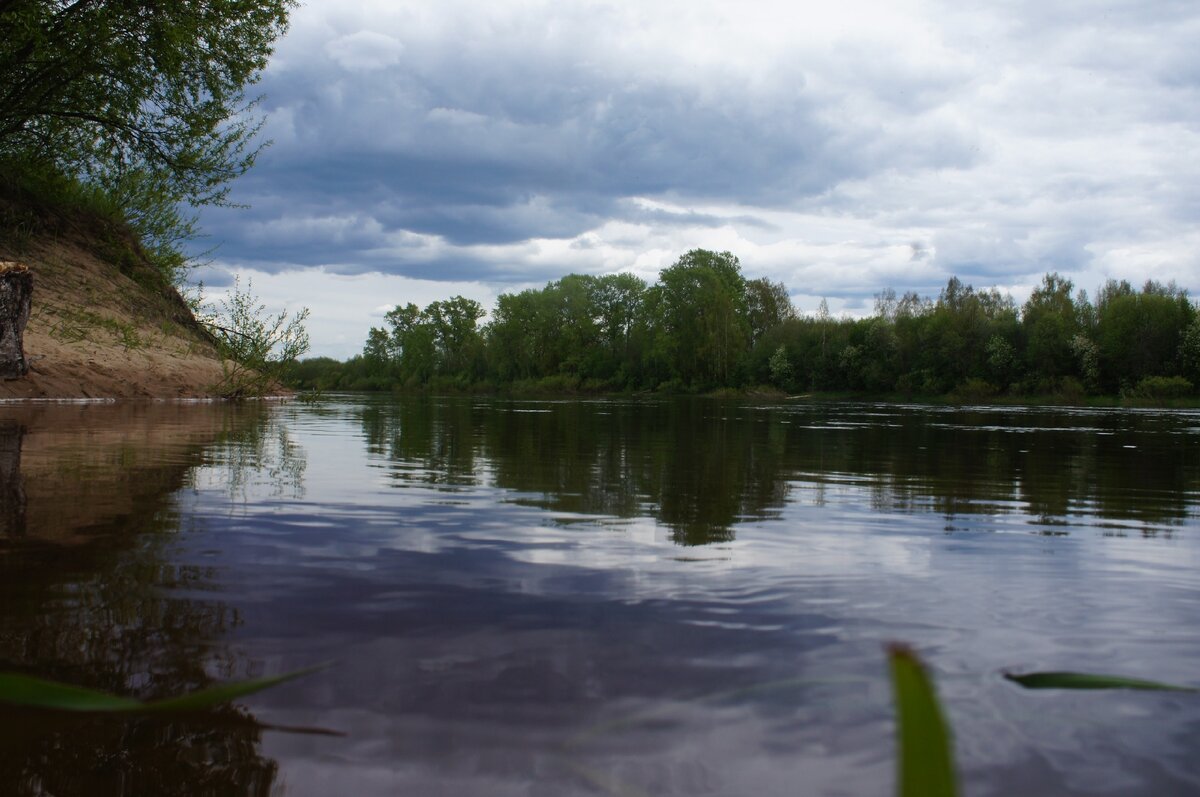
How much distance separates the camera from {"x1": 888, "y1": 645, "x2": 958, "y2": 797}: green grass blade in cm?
52

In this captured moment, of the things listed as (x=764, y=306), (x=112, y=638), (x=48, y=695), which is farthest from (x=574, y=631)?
(x=764, y=306)

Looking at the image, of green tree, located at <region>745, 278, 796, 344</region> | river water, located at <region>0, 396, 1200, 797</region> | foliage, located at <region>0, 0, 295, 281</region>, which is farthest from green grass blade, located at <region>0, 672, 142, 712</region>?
green tree, located at <region>745, 278, 796, 344</region>

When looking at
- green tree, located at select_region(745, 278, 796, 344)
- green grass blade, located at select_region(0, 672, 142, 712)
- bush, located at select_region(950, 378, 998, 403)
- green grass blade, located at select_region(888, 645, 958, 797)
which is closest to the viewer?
green grass blade, located at select_region(888, 645, 958, 797)

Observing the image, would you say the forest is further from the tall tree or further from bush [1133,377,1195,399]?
the tall tree

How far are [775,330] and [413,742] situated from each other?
10595cm

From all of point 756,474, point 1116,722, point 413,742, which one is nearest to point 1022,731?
point 1116,722

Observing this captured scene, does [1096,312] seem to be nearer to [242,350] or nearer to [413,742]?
[242,350]

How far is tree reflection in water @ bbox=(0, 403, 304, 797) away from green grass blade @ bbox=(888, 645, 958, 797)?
201 cm

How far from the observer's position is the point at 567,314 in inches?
4719

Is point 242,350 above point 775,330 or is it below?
below

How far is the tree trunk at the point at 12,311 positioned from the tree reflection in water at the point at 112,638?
11469 millimetres

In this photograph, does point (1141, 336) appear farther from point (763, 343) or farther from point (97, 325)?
point (97, 325)

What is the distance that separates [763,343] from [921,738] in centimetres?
10466

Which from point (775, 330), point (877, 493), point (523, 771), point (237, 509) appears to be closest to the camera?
point (523, 771)
